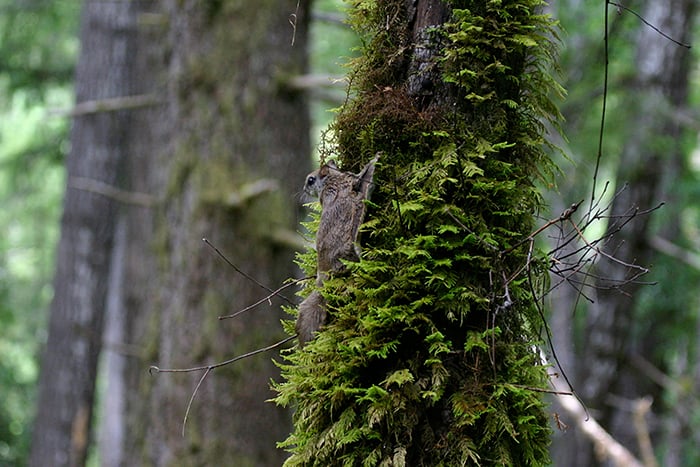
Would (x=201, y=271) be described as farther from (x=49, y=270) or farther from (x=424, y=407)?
(x=49, y=270)

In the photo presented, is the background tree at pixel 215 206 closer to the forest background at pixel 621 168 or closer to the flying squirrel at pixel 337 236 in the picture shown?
the forest background at pixel 621 168

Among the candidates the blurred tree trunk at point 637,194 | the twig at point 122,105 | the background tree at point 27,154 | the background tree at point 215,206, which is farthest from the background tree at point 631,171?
the background tree at point 27,154

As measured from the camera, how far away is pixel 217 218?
507 cm

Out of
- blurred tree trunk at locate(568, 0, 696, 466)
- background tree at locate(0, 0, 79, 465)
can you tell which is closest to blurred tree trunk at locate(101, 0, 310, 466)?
blurred tree trunk at locate(568, 0, 696, 466)

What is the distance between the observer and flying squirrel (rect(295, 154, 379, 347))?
2.00 meters

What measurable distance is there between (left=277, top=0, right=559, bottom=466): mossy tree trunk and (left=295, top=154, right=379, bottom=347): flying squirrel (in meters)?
0.04

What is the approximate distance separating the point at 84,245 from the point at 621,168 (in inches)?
263

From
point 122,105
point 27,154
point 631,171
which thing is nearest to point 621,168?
point 631,171

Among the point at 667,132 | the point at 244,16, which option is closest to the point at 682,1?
the point at 667,132

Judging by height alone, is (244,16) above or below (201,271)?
above

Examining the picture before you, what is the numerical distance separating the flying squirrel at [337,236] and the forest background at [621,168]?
3139 mm

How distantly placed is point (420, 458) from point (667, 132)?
726 cm

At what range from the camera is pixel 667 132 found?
8.08 m

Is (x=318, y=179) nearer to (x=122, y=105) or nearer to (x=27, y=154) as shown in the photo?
(x=122, y=105)
